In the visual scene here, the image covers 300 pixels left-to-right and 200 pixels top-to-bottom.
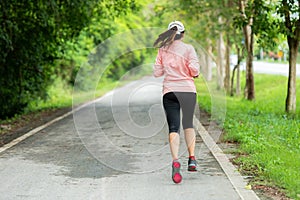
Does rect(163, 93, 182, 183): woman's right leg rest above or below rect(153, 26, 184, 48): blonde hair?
below

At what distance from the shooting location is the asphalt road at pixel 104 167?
658 centimetres

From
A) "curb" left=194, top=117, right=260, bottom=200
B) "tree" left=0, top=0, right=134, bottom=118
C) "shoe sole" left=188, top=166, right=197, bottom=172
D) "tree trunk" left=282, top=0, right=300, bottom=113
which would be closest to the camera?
"curb" left=194, top=117, right=260, bottom=200

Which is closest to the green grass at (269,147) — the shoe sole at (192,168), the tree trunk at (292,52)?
the tree trunk at (292,52)

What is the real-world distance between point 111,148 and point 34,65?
8.97m

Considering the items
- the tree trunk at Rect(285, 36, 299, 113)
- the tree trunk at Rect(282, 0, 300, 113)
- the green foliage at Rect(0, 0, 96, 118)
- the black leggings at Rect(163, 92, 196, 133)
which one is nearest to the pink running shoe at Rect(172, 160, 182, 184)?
the black leggings at Rect(163, 92, 196, 133)

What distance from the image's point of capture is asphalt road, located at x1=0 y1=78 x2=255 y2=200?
658 cm

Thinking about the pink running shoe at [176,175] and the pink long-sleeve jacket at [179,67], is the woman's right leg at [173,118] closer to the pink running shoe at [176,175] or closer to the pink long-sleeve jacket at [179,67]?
the pink long-sleeve jacket at [179,67]

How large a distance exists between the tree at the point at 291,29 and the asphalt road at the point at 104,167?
439 cm

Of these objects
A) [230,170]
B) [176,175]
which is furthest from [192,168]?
[176,175]

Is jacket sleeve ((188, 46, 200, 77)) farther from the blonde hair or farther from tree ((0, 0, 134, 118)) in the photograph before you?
tree ((0, 0, 134, 118))

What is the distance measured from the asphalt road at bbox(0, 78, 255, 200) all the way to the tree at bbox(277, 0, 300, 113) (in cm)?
439

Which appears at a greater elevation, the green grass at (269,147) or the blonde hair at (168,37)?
the blonde hair at (168,37)

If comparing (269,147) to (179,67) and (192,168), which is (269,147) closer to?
(192,168)

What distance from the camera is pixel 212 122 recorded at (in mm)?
13055
